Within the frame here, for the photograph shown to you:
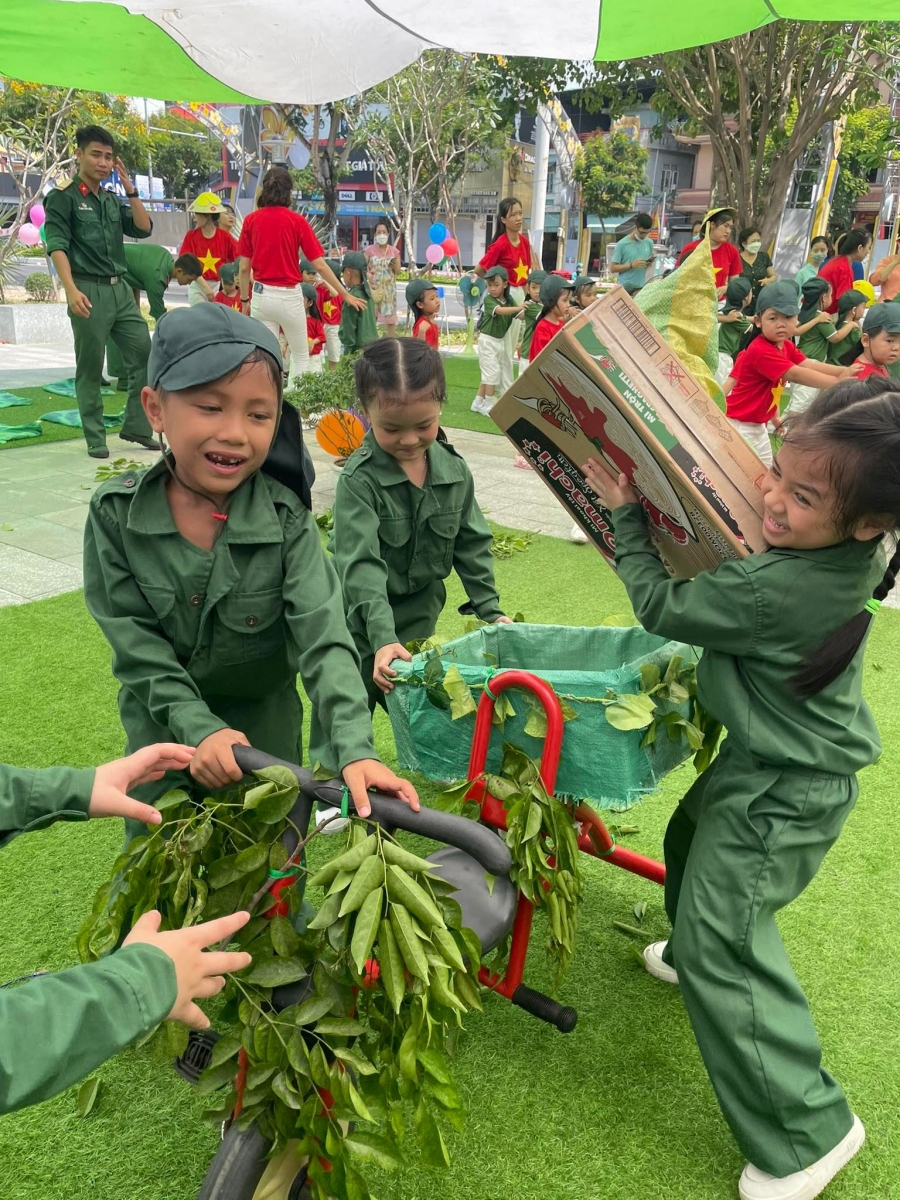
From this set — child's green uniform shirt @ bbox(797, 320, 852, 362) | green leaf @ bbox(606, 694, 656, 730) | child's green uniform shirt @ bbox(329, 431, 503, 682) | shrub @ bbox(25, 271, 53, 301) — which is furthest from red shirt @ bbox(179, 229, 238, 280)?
shrub @ bbox(25, 271, 53, 301)

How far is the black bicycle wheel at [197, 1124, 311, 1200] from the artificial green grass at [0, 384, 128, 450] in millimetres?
7554

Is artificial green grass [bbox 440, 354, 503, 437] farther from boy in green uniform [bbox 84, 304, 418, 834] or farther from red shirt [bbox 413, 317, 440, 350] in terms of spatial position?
boy in green uniform [bbox 84, 304, 418, 834]

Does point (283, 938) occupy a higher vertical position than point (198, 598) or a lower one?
lower

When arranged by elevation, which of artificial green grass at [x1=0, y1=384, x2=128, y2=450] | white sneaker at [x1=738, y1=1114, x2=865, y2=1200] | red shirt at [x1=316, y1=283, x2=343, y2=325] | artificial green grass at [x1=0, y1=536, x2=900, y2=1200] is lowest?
artificial green grass at [x1=0, y1=384, x2=128, y2=450]

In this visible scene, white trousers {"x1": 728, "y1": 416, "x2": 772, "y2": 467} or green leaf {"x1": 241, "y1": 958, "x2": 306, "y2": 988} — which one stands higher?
green leaf {"x1": 241, "y1": 958, "x2": 306, "y2": 988}

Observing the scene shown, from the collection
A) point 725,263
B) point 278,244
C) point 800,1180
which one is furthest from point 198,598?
point 725,263

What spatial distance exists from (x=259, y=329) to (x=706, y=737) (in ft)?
4.40

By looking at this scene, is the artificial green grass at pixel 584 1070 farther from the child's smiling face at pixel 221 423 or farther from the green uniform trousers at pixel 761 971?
the child's smiling face at pixel 221 423

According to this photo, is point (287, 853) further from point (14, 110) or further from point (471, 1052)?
point (14, 110)

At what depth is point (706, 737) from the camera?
86.2 inches

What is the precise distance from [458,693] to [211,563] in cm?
59

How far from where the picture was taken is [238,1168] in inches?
54.4

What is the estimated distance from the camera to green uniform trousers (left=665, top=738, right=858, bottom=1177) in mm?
1812

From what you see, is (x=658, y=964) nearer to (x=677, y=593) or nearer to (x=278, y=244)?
(x=677, y=593)
